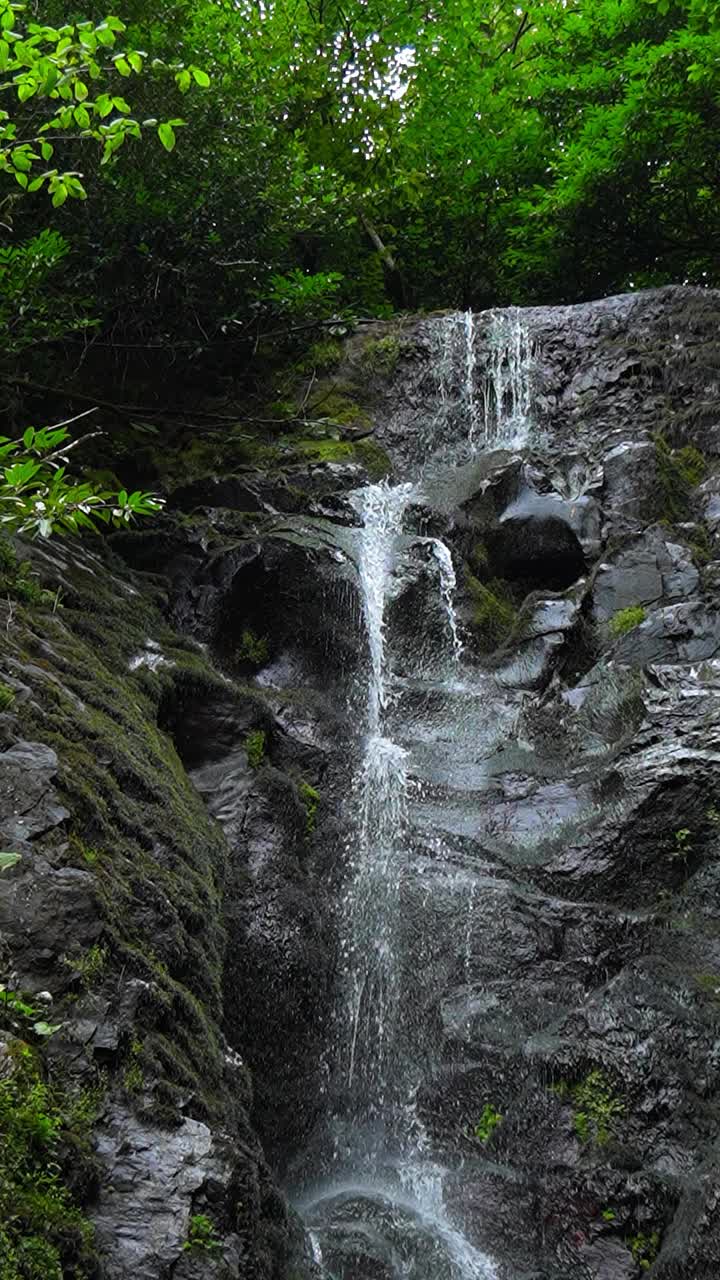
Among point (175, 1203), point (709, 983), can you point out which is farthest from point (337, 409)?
point (175, 1203)

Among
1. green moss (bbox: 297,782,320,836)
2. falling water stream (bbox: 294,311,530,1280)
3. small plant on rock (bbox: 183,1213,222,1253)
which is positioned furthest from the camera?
green moss (bbox: 297,782,320,836)

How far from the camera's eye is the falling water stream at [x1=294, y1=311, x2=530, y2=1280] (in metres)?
5.28

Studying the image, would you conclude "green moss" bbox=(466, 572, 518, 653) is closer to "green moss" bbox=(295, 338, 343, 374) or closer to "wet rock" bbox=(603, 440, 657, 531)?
"wet rock" bbox=(603, 440, 657, 531)

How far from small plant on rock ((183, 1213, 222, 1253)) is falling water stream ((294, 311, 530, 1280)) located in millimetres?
1788

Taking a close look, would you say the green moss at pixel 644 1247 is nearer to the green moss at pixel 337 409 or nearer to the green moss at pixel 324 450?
the green moss at pixel 324 450

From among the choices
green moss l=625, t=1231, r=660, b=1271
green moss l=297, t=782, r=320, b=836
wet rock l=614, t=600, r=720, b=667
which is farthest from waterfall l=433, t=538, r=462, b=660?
green moss l=625, t=1231, r=660, b=1271

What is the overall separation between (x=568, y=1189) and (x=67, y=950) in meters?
3.33

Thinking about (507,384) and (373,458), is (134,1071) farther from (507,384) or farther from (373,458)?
(507,384)

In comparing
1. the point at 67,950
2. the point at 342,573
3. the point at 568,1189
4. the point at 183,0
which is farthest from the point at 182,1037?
the point at 183,0

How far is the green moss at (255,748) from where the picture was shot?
6812 mm

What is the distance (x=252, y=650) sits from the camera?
27.5ft

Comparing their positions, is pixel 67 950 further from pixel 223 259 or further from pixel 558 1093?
pixel 223 259

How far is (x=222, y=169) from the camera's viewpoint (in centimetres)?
855

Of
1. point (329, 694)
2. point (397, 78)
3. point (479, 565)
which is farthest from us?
point (397, 78)
